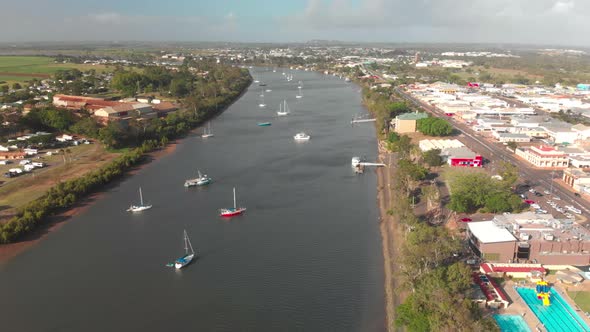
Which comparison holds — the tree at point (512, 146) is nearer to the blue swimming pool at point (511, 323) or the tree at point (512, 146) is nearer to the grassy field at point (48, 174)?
the blue swimming pool at point (511, 323)

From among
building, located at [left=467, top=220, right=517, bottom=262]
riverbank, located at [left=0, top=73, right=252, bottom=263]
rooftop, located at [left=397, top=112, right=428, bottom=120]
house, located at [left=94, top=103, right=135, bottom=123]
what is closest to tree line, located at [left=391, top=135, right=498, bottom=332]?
building, located at [left=467, top=220, right=517, bottom=262]

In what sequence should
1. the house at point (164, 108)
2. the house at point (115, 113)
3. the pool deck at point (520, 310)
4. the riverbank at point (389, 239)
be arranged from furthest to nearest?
the house at point (164, 108) < the house at point (115, 113) < the riverbank at point (389, 239) < the pool deck at point (520, 310)

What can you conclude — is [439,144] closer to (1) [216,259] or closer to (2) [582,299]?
(2) [582,299]

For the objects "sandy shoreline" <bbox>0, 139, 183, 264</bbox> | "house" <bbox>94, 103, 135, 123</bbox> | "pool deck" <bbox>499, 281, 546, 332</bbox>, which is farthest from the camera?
"house" <bbox>94, 103, 135, 123</bbox>

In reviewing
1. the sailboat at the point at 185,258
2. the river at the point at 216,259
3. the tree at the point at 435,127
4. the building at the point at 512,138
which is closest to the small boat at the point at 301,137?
the river at the point at 216,259

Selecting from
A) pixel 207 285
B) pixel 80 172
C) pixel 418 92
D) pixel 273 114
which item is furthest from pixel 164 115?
pixel 418 92

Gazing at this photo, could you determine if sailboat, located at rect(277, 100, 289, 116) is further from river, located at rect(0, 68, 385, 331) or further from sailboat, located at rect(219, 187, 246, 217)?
sailboat, located at rect(219, 187, 246, 217)

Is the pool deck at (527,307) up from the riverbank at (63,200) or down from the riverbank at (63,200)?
down
